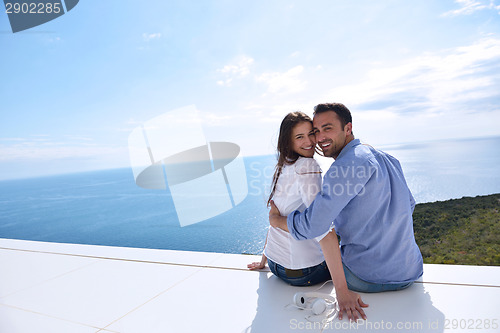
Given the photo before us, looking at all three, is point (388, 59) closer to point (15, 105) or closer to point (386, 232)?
point (386, 232)

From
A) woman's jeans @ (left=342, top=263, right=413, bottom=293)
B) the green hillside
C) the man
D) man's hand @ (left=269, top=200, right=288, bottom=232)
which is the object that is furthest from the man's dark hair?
the green hillside

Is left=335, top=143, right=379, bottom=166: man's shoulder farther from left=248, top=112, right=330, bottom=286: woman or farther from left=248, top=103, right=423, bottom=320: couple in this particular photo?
left=248, top=112, right=330, bottom=286: woman

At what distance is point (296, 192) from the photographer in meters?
→ 1.69

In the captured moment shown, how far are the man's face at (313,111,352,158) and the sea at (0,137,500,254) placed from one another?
2966 cm

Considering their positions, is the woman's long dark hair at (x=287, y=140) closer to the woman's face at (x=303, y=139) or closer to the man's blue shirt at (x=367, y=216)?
the woman's face at (x=303, y=139)

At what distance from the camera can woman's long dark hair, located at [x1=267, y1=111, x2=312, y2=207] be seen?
66.0 inches

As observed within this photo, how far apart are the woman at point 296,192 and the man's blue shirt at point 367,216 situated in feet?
0.49

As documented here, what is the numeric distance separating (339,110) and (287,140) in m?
0.31

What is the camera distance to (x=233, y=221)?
45.8 m

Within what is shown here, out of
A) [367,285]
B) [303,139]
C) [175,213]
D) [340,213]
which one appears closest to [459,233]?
[367,285]

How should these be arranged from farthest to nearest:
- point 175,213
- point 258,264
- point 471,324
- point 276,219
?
1. point 175,213
2. point 258,264
3. point 276,219
4. point 471,324

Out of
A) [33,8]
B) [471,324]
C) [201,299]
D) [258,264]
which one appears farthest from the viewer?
[33,8]

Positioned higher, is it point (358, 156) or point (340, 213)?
point (358, 156)

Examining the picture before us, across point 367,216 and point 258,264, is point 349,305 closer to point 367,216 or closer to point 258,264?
point 367,216
